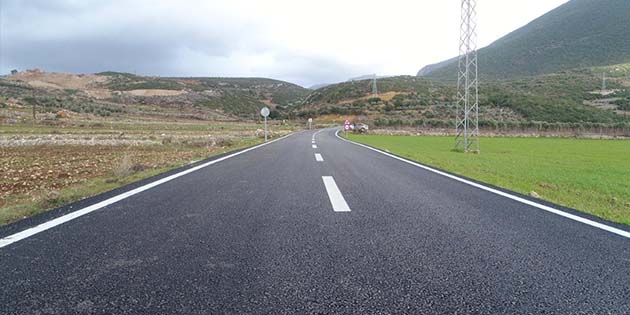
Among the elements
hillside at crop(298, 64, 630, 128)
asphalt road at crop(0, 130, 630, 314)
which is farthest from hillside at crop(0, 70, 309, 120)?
asphalt road at crop(0, 130, 630, 314)

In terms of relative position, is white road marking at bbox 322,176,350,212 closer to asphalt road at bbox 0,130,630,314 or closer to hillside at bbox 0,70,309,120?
asphalt road at bbox 0,130,630,314

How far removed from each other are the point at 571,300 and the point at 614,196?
6527 mm

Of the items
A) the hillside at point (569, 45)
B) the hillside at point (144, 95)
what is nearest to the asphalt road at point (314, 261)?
the hillside at point (144, 95)

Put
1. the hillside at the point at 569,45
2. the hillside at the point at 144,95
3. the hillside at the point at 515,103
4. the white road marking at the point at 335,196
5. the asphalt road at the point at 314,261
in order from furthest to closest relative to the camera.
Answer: the hillside at the point at 569,45, the hillside at the point at 144,95, the hillside at the point at 515,103, the white road marking at the point at 335,196, the asphalt road at the point at 314,261

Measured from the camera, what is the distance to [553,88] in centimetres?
6619

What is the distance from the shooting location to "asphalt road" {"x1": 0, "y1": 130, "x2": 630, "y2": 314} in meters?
1.84

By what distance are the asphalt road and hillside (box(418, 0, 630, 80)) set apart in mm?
101258

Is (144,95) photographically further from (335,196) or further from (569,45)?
(569,45)

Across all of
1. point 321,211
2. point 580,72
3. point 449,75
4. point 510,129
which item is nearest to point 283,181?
point 321,211

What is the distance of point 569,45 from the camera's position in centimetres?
9188

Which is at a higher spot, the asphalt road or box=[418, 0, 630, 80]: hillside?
box=[418, 0, 630, 80]: hillside

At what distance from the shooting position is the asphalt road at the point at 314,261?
1.84 metres

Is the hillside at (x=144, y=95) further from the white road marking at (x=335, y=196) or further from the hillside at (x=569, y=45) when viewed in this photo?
the hillside at (x=569, y=45)

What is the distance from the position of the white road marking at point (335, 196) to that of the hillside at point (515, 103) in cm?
4558
